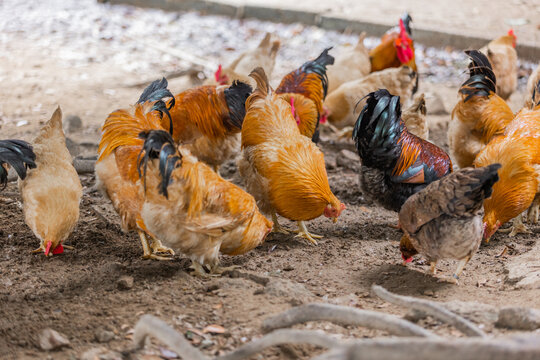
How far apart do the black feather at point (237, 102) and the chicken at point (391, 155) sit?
1507mm

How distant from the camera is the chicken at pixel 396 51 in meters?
8.68

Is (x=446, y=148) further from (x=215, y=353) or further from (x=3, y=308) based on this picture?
(x=3, y=308)

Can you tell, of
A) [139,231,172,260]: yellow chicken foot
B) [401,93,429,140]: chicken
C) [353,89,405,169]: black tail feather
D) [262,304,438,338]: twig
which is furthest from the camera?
[401,93,429,140]: chicken

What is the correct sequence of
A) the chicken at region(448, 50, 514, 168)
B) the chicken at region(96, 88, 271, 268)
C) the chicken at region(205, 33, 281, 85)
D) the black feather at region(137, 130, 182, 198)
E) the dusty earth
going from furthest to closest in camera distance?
1. the chicken at region(205, 33, 281, 85)
2. the chicken at region(448, 50, 514, 168)
3. the chicken at region(96, 88, 271, 268)
4. the black feather at region(137, 130, 182, 198)
5. the dusty earth

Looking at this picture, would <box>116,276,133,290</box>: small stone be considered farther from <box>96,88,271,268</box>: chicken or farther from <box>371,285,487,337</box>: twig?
<box>371,285,487,337</box>: twig

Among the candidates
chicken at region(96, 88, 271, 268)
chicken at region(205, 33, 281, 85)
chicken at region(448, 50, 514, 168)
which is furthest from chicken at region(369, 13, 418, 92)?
chicken at region(96, 88, 271, 268)

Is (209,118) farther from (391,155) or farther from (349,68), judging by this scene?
(349,68)

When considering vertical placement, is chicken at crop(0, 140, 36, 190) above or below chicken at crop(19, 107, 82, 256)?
above

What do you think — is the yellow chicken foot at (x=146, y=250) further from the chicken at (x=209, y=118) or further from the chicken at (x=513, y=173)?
the chicken at (x=513, y=173)

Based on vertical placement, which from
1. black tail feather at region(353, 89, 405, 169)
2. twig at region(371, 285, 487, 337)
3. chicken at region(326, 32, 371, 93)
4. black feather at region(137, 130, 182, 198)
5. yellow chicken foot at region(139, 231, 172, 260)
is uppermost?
chicken at region(326, 32, 371, 93)

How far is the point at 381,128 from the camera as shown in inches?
196

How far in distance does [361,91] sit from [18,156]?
453 cm

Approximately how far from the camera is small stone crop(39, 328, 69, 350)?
10.1 feet

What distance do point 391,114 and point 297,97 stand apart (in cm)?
177
